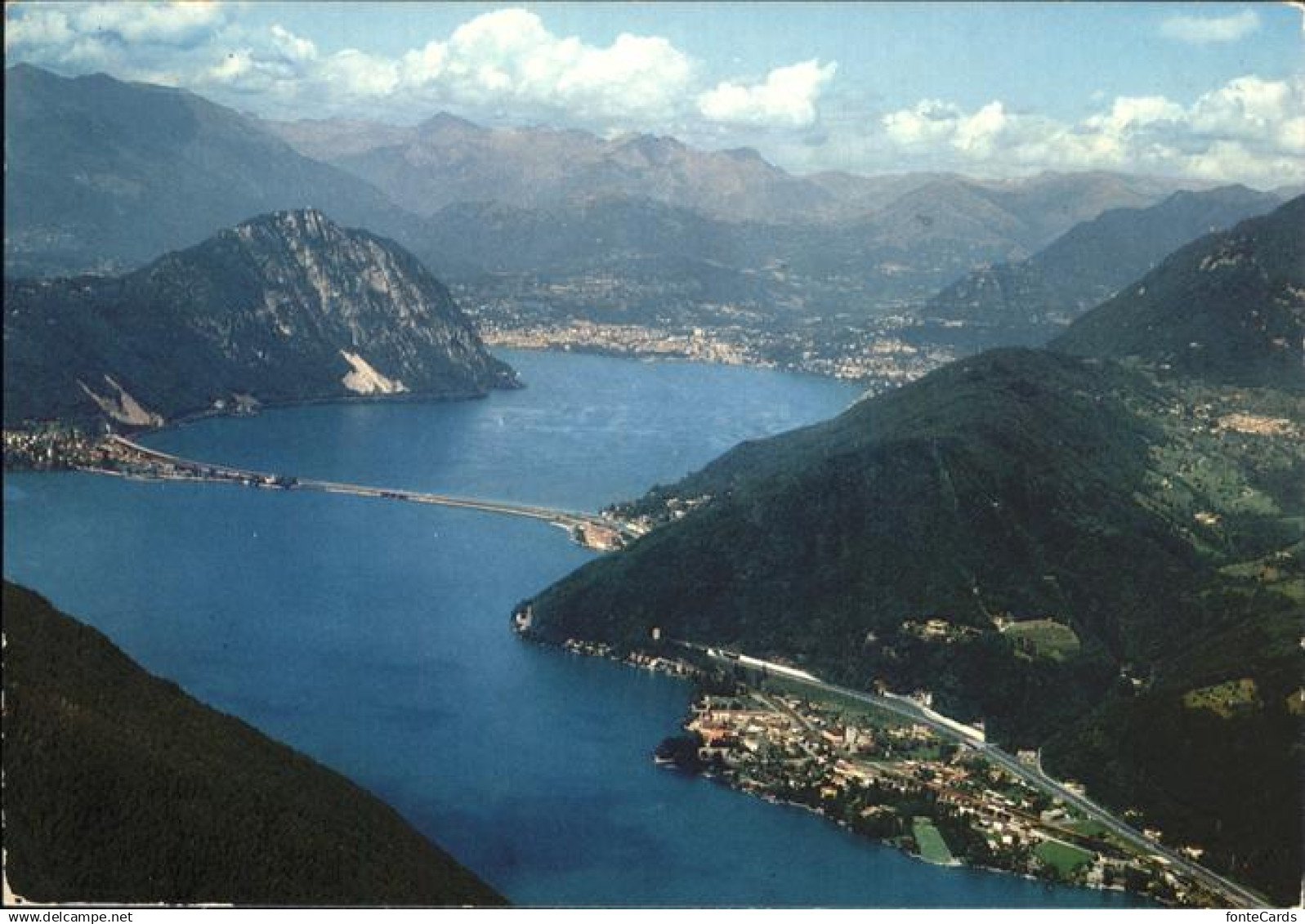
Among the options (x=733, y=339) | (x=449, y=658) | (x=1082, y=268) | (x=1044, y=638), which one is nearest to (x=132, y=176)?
(x=733, y=339)

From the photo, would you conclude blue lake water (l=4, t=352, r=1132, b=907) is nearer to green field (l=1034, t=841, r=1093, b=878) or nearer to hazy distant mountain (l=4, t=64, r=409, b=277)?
green field (l=1034, t=841, r=1093, b=878)

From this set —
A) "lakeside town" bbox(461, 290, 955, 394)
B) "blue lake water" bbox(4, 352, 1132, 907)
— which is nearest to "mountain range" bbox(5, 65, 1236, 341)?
"lakeside town" bbox(461, 290, 955, 394)

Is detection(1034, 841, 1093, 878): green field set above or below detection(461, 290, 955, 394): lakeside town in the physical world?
below

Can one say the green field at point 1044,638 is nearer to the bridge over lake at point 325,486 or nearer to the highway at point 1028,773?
the highway at point 1028,773

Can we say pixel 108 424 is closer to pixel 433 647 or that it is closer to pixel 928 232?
pixel 433 647

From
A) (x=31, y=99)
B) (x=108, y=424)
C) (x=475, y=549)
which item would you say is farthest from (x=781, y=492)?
Result: (x=31, y=99)

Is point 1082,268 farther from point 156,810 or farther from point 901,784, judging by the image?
point 156,810

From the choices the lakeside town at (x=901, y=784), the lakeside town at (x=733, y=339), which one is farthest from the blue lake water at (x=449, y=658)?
the lakeside town at (x=733, y=339)
